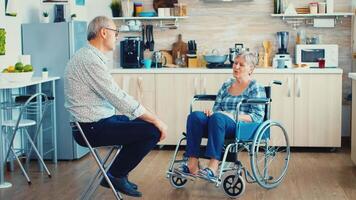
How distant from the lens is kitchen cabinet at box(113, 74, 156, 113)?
21.4ft

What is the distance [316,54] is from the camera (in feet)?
21.9

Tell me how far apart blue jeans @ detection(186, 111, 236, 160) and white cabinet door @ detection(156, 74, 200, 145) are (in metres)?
1.79

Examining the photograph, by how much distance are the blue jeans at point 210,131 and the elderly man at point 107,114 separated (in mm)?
590

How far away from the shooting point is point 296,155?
20.4 feet

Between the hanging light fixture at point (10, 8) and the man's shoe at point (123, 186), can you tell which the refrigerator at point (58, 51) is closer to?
the hanging light fixture at point (10, 8)

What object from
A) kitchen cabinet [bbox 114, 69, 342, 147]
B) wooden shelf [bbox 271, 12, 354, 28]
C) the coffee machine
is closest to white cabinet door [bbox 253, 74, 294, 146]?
kitchen cabinet [bbox 114, 69, 342, 147]

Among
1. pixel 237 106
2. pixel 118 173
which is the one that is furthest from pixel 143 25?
pixel 118 173

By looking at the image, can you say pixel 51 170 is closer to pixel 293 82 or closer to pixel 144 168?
pixel 144 168

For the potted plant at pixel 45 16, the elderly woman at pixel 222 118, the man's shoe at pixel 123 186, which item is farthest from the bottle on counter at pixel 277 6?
the man's shoe at pixel 123 186

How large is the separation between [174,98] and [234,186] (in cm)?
209

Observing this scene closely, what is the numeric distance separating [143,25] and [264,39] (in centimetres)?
138

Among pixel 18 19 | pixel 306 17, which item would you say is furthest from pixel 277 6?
pixel 18 19

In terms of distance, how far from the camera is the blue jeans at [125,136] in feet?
12.9

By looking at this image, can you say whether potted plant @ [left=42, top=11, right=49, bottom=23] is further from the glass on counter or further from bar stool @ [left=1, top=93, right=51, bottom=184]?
the glass on counter
